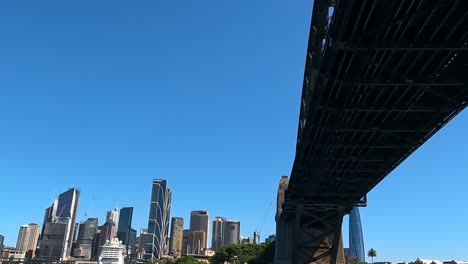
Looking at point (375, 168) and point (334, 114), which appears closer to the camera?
point (334, 114)

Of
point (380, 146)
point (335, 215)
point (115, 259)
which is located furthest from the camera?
point (115, 259)

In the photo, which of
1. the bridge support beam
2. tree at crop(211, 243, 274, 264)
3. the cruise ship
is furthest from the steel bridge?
the cruise ship

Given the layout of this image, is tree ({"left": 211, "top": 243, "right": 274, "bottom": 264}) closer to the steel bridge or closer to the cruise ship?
the cruise ship

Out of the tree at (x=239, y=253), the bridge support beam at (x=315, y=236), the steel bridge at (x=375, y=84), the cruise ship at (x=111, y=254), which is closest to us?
the steel bridge at (x=375, y=84)

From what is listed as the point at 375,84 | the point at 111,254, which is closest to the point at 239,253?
the point at 111,254

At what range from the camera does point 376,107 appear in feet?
93.3

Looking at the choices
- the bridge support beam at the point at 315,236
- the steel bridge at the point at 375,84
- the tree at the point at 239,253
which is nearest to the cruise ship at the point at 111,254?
the tree at the point at 239,253

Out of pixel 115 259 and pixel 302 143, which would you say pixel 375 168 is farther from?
pixel 115 259

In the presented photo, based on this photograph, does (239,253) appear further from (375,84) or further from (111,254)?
(375,84)

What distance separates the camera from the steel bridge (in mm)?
19531

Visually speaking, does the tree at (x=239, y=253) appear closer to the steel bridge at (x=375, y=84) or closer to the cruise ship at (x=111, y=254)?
the cruise ship at (x=111, y=254)

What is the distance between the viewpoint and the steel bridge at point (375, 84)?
19.5 metres

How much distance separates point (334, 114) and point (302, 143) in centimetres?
725

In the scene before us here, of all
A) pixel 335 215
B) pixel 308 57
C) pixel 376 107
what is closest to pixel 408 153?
pixel 376 107
